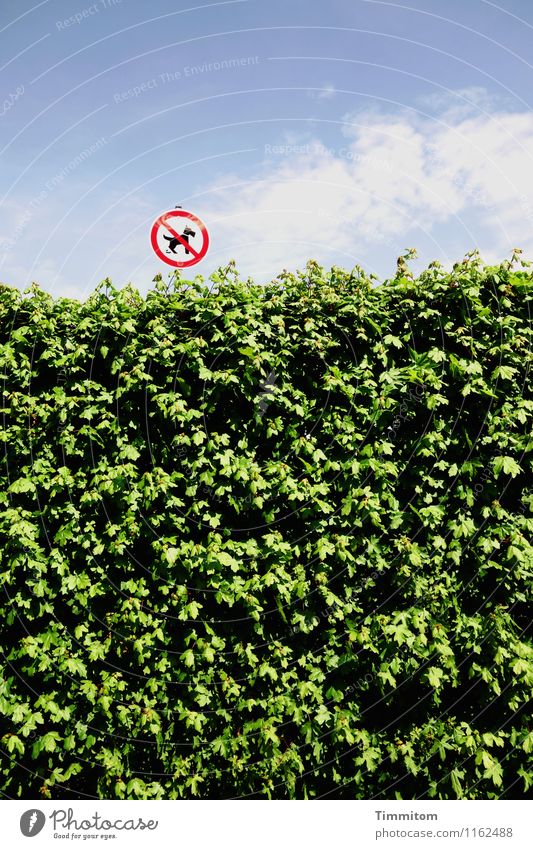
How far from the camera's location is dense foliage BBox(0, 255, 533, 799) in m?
4.04

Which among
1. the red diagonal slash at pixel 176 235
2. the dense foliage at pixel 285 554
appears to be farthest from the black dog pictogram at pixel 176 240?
the dense foliage at pixel 285 554

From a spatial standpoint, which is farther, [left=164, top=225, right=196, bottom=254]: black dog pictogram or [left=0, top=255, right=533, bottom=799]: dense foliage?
[left=164, top=225, right=196, bottom=254]: black dog pictogram

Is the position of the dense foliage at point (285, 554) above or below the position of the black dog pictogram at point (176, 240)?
below

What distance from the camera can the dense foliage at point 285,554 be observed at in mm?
4035

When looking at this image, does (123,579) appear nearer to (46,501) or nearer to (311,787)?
(46,501)

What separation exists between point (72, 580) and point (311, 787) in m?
2.56

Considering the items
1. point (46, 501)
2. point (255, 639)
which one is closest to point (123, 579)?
point (46, 501)

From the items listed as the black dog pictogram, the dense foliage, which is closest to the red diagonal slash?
the black dog pictogram

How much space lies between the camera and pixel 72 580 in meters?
4.10

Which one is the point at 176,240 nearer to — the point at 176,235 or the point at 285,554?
the point at 176,235

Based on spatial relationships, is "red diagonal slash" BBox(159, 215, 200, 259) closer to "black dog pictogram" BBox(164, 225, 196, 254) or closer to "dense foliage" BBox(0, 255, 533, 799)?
"black dog pictogram" BBox(164, 225, 196, 254)

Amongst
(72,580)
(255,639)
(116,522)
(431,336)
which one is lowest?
(255,639)

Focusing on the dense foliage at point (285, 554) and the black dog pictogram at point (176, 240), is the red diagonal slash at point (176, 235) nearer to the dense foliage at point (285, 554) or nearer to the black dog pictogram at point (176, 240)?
the black dog pictogram at point (176, 240)

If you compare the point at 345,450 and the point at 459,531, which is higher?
the point at 345,450
